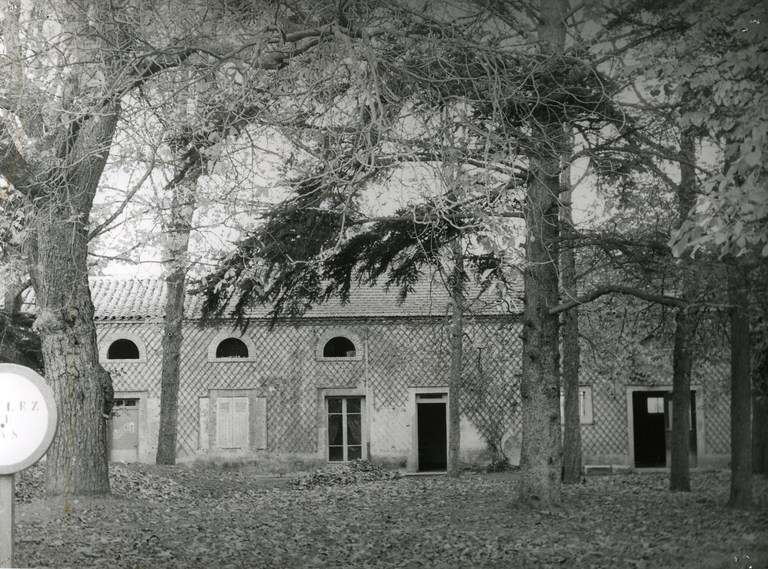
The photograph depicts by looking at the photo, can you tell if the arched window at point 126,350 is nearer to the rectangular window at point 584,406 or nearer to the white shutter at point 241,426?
the white shutter at point 241,426

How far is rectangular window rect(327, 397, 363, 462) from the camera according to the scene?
5797 millimetres

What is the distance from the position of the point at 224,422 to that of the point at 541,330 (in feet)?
7.54

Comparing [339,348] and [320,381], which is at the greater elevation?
[339,348]

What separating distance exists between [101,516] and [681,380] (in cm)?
354

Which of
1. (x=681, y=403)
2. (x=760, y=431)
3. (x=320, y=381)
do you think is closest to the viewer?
(x=760, y=431)

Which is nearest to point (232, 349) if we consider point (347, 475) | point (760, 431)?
point (347, 475)

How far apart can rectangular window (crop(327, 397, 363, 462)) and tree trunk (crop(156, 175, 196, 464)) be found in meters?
1.10

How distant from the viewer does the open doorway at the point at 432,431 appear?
5.93 metres

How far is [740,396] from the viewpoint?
4.08 meters

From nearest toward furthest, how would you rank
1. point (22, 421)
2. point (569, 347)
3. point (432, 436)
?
point (22, 421) → point (569, 347) → point (432, 436)

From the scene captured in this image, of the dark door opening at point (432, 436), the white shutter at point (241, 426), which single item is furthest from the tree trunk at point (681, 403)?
the white shutter at point (241, 426)

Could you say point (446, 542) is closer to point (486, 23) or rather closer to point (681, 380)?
point (681, 380)

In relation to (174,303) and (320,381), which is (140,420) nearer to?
(174,303)

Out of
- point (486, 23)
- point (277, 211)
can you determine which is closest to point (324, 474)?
point (277, 211)
